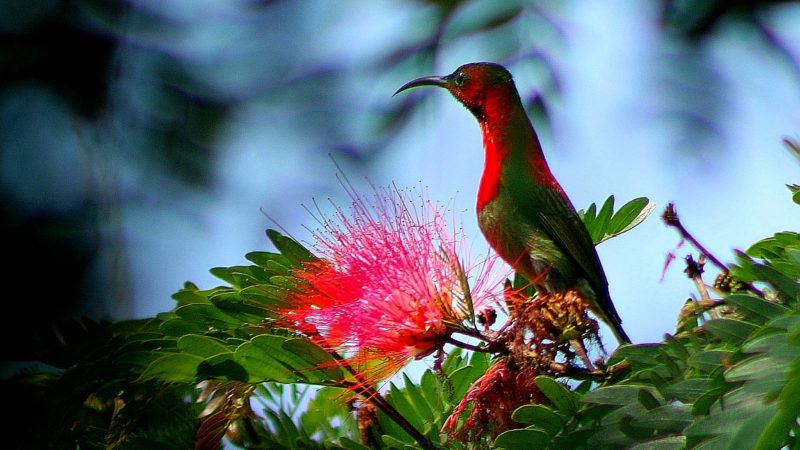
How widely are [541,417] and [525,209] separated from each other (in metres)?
1.06

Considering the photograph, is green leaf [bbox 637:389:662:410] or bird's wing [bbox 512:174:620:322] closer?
green leaf [bbox 637:389:662:410]

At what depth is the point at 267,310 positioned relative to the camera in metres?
1.54

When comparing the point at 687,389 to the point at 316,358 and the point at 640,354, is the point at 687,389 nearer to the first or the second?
the point at 640,354

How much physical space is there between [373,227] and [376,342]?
0.72ft

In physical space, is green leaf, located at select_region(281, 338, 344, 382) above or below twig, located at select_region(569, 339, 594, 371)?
above

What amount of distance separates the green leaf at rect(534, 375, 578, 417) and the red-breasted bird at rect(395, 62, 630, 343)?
2.43ft

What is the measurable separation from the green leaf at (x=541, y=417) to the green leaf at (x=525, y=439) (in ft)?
0.05

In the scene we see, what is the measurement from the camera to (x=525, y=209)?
88.7 inches

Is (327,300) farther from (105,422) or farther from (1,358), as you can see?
(1,358)

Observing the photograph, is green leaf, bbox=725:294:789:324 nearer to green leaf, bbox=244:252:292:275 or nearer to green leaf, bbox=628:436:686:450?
green leaf, bbox=628:436:686:450

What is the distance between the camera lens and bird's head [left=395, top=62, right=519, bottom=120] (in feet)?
6.03

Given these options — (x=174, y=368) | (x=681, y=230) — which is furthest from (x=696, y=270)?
(x=174, y=368)

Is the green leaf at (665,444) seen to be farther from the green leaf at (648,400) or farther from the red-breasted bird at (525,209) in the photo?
the red-breasted bird at (525,209)

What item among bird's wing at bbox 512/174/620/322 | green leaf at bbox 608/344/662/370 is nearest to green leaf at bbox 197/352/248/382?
green leaf at bbox 608/344/662/370
